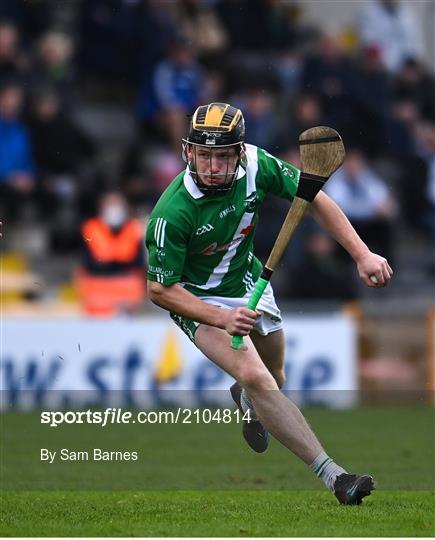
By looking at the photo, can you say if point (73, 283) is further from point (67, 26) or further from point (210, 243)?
point (210, 243)

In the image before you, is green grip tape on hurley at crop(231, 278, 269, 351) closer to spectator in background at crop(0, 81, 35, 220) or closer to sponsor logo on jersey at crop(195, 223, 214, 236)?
sponsor logo on jersey at crop(195, 223, 214, 236)


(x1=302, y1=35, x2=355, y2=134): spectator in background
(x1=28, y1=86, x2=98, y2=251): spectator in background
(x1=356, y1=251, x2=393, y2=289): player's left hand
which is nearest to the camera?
(x1=356, y1=251, x2=393, y2=289): player's left hand

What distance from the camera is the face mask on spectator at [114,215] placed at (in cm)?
1395

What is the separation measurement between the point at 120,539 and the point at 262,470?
12.0 ft

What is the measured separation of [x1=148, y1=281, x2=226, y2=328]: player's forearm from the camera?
23.8 feet

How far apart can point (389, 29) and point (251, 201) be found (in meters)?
10.0

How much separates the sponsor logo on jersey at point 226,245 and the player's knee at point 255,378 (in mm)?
767

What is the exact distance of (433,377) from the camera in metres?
14.6

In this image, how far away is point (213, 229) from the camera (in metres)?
7.59

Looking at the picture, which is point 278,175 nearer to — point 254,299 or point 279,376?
point 254,299

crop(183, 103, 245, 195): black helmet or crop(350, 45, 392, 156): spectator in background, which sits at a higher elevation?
crop(183, 103, 245, 195): black helmet

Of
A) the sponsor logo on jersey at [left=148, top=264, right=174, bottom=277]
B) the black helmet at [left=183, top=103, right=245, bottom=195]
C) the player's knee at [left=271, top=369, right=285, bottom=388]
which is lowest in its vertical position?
the player's knee at [left=271, top=369, right=285, bottom=388]

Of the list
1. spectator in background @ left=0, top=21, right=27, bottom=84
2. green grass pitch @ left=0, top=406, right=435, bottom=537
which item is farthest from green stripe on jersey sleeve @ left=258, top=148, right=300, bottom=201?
spectator in background @ left=0, top=21, right=27, bottom=84

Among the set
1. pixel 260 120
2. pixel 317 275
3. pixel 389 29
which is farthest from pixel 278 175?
pixel 389 29
